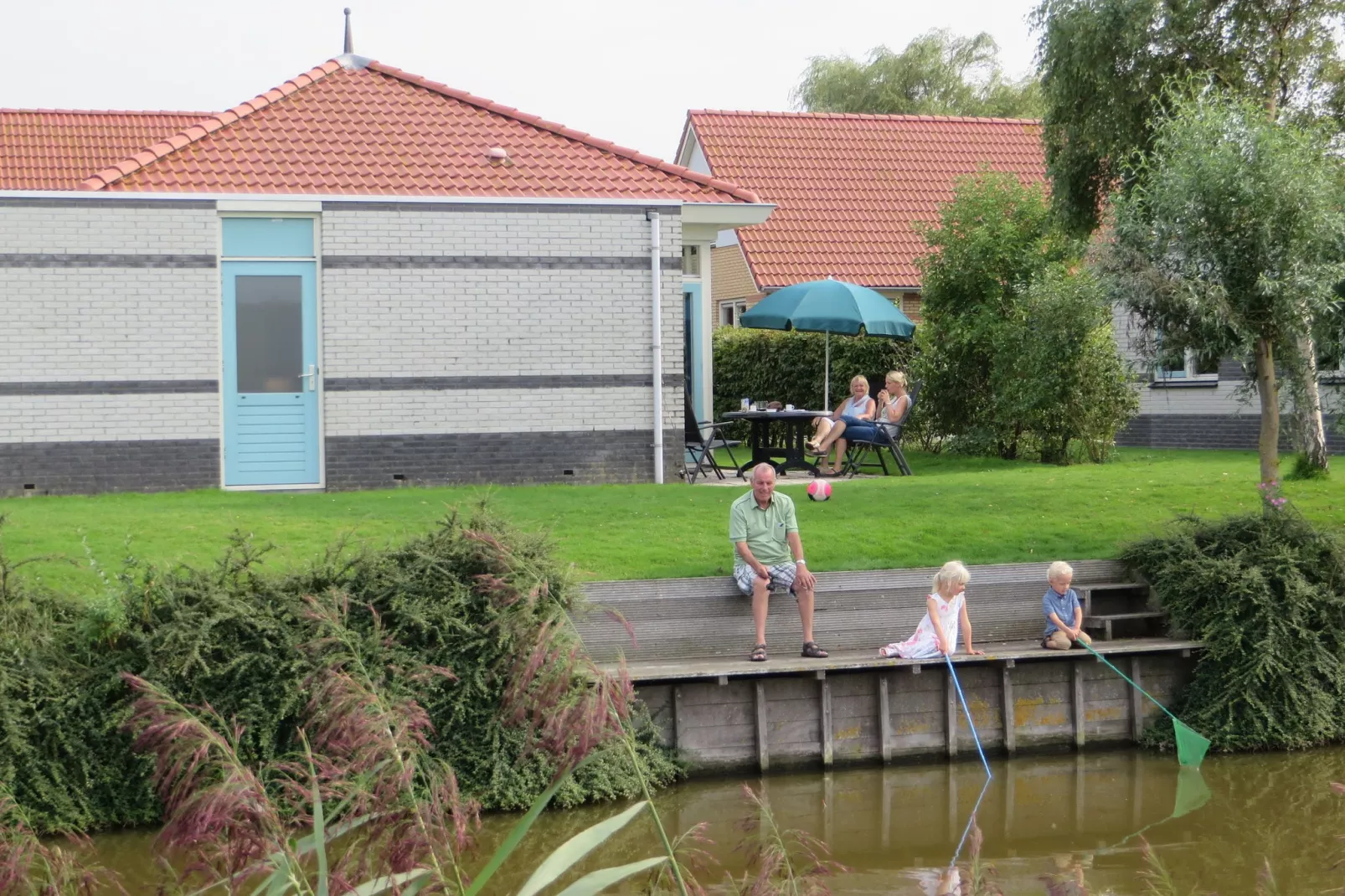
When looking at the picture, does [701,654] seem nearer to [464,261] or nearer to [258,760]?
[258,760]

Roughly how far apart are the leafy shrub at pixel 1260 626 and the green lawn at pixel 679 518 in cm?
97

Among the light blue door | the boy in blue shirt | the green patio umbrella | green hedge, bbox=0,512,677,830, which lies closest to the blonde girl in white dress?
the boy in blue shirt

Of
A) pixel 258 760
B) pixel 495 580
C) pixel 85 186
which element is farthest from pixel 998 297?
pixel 495 580

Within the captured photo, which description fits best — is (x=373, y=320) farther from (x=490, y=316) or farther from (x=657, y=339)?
(x=657, y=339)

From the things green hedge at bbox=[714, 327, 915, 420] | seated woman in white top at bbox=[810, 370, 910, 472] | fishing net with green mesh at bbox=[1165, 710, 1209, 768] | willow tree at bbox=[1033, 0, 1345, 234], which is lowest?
fishing net with green mesh at bbox=[1165, 710, 1209, 768]

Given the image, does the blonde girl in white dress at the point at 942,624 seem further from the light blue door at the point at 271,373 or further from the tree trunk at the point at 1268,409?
the light blue door at the point at 271,373

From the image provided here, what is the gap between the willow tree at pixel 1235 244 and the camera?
12977mm

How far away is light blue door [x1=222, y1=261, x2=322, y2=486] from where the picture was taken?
665 inches

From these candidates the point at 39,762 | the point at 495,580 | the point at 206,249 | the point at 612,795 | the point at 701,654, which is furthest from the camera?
the point at 206,249

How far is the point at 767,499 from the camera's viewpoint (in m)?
11.6

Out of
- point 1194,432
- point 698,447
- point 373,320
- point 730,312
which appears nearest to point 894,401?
point 698,447

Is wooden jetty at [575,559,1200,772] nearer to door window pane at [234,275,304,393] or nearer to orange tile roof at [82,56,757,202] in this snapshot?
door window pane at [234,275,304,393]

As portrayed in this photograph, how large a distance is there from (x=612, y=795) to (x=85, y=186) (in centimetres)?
975

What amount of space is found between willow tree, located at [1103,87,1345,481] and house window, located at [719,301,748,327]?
676 inches
